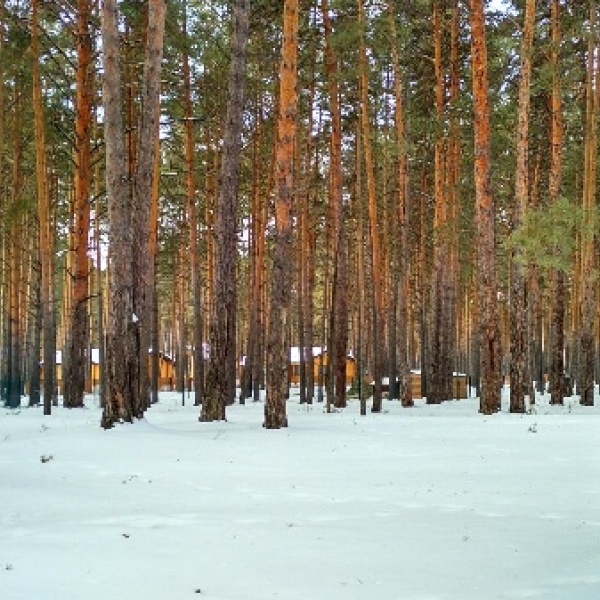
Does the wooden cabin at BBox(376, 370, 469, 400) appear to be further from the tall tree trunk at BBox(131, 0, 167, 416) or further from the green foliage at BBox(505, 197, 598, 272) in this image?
the tall tree trunk at BBox(131, 0, 167, 416)

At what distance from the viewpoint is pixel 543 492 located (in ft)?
21.3

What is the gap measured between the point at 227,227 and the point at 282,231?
102cm

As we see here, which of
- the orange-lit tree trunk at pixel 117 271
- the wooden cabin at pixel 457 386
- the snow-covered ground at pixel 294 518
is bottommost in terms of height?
the wooden cabin at pixel 457 386

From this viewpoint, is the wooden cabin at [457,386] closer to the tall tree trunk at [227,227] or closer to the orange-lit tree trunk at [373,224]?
the orange-lit tree trunk at [373,224]

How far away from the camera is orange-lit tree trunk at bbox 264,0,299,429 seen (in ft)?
38.5

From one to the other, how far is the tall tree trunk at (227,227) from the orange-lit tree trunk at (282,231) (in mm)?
782

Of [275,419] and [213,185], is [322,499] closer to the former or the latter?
[275,419]

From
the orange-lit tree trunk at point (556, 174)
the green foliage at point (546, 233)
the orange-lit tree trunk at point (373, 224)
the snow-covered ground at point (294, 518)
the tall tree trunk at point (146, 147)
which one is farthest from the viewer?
the orange-lit tree trunk at point (373, 224)

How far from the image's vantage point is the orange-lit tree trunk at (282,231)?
11.8 m

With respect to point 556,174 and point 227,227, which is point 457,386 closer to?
point 556,174

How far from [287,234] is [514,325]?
626 cm

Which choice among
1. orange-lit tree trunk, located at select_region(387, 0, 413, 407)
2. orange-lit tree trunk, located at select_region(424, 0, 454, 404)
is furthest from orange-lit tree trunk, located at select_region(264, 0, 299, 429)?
orange-lit tree trunk, located at select_region(424, 0, 454, 404)

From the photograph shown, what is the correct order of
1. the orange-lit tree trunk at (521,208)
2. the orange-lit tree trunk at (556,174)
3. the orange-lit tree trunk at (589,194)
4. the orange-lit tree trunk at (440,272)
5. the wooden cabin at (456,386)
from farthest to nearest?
the wooden cabin at (456,386) → the orange-lit tree trunk at (440,272) → the orange-lit tree trunk at (589,194) → the orange-lit tree trunk at (556,174) → the orange-lit tree trunk at (521,208)

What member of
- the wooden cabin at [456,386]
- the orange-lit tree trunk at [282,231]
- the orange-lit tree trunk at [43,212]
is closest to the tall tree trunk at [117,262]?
the orange-lit tree trunk at [282,231]
